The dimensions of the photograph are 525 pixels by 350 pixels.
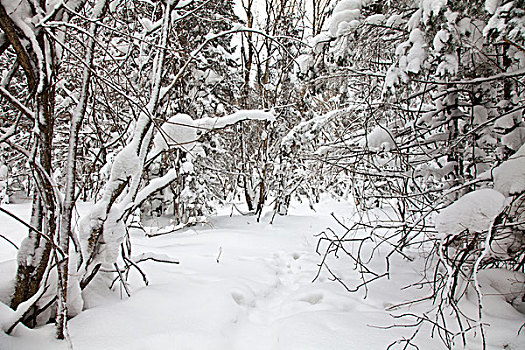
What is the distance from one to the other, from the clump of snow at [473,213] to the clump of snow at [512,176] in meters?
0.11

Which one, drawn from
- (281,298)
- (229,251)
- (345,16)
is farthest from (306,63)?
(229,251)

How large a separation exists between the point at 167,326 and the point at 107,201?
873mm

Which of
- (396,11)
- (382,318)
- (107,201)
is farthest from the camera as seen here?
(396,11)

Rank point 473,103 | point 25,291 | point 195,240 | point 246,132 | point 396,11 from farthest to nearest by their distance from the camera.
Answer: point 246,132
point 195,240
point 396,11
point 473,103
point 25,291

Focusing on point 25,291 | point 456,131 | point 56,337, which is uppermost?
point 456,131

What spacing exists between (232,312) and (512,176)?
6.31 feet

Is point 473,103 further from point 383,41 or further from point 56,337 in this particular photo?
point 56,337

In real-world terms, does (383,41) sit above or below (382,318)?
above

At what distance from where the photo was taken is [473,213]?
4.83 ft

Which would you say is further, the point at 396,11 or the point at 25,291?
the point at 396,11

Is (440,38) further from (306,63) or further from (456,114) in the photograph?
(306,63)

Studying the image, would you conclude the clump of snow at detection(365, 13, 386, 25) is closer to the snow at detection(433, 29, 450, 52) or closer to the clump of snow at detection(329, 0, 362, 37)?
the clump of snow at detection(329, 0, 362, 37)

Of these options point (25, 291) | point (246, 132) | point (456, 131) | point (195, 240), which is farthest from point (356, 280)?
point (246, 132)

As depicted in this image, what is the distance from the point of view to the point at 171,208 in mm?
9273
